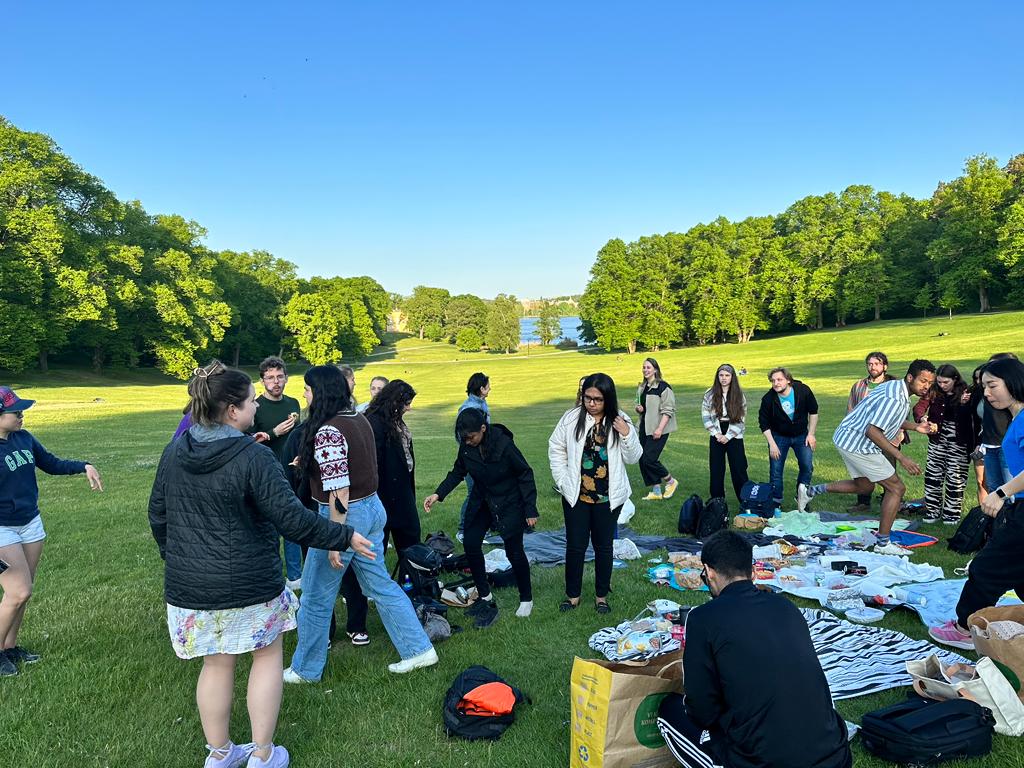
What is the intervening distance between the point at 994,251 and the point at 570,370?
34870mm

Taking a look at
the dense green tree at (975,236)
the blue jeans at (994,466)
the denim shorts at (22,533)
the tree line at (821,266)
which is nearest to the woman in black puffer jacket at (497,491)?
the denim shorts at (22,533)

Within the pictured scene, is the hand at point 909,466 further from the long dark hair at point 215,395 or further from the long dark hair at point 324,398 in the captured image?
the long dark hair at point 215,395

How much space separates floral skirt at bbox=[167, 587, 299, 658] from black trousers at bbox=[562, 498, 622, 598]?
2.98 meters

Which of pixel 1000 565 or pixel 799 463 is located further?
pixel 799 463

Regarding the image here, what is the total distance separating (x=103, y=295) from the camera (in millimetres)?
41719

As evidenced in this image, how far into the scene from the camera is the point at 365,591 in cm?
473

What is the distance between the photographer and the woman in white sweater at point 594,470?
567 cm

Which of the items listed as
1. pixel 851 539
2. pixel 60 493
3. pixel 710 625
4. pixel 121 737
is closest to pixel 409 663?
pixel 121 737

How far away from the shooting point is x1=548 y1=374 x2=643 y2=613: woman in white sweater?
5.67 meters

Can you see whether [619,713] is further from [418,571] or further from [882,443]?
[882,443]

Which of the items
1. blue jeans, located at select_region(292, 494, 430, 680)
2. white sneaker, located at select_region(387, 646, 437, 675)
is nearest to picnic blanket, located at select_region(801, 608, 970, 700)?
white sneaker, located at select_region(387, 646, 437, 675)

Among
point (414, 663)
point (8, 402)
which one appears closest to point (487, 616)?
point (414, 663)

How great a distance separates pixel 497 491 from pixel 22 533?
3740mm

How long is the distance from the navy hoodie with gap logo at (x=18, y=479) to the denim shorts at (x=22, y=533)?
5 cm
